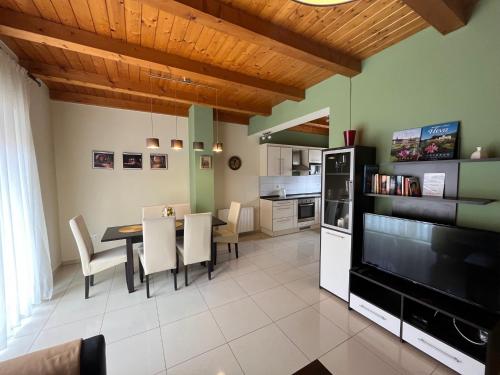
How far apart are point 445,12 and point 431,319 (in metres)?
2.39

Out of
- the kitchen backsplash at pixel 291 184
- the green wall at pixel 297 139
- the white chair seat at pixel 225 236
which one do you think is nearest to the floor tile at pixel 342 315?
the white chair seat at pixel 225 236

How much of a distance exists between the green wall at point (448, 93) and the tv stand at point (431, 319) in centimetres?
67

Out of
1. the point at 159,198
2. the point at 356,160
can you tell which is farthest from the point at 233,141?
the point at 356,160

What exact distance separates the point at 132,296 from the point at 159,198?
1.99m

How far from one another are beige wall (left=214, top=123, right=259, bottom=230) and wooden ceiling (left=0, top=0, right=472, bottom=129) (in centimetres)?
192

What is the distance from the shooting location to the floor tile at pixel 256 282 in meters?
2.71

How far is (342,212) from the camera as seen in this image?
8.15 feet

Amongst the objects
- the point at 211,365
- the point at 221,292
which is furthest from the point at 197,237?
the point at 211,365

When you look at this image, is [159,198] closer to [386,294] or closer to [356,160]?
[356,160]

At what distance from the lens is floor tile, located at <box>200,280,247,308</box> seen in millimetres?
2459

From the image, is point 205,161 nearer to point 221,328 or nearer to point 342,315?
point 221,328

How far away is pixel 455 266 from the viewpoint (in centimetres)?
163

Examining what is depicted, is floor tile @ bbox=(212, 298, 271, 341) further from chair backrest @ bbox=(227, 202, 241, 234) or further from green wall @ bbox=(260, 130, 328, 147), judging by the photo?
green wall @ bbox=(260, 130, 328, 147)

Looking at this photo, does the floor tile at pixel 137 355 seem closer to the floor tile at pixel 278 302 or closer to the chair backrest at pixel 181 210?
the floor tile at pixel 278 302
